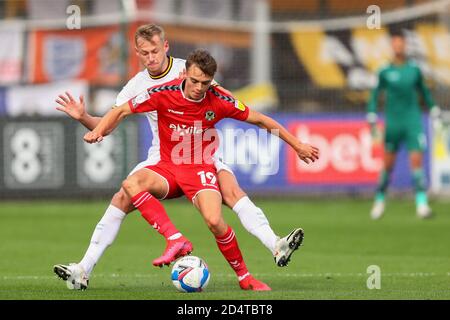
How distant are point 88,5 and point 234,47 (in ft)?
9.93

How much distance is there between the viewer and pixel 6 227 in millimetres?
16484

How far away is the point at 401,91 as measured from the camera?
1767 cm

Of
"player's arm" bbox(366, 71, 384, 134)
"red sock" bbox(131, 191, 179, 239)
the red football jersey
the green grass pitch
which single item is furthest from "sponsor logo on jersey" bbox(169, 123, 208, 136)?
"player's arm" bbox(366, 71, 384, 134)

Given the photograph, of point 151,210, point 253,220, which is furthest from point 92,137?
point 253,220

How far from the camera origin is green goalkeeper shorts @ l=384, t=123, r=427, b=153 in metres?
17.6

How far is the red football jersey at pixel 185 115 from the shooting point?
9.45 m

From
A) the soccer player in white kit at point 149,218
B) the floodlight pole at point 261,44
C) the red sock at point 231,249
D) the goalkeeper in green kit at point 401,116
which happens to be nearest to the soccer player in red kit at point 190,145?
the red sock at point 231,249

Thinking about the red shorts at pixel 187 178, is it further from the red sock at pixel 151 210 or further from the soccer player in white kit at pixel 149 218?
the red sock at pixel 151 210

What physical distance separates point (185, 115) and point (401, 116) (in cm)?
875

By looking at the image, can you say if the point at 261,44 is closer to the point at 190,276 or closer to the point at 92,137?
the point at 92,137

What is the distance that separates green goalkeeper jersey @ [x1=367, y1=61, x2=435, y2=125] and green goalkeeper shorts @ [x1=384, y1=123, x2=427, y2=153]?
89mm

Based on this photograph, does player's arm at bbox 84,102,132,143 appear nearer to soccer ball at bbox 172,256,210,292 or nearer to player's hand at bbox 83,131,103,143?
player's hand at bbox 83,131,103,143
